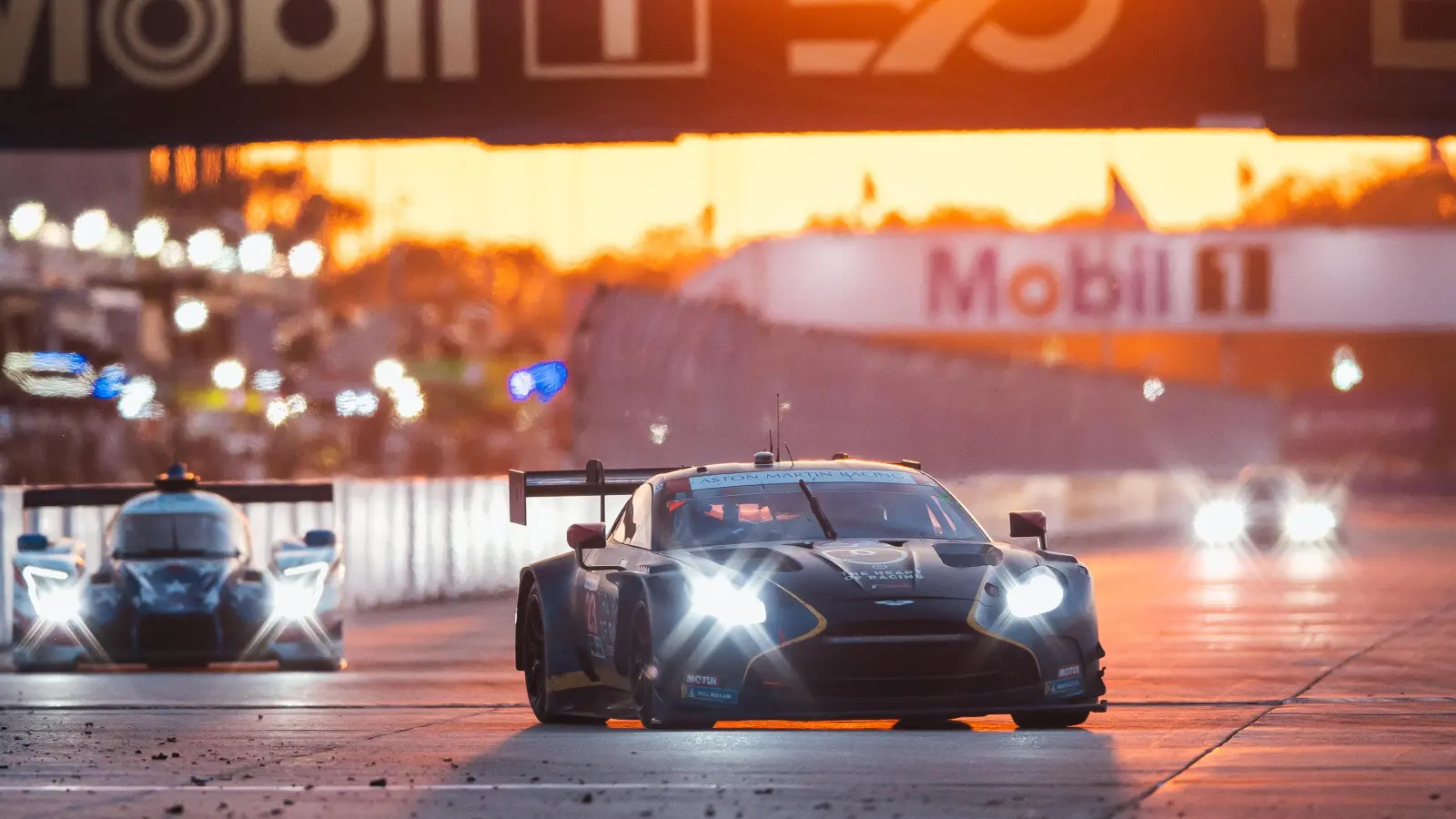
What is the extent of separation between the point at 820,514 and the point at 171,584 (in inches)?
246

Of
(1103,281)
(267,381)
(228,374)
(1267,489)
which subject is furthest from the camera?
(1103,281)

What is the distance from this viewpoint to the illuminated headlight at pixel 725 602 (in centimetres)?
1184

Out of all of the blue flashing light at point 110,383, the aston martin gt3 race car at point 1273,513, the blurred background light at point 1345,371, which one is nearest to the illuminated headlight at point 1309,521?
the aston martin gt3 race car at point 1273,513

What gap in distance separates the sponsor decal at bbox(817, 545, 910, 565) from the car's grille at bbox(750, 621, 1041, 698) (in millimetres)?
402

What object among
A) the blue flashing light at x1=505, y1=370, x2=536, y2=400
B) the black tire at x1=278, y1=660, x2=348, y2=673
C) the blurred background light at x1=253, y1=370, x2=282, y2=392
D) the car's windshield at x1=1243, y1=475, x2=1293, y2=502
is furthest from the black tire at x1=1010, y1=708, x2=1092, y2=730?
the blurred background light at x1=253, y1=370, x2=282, y2=392

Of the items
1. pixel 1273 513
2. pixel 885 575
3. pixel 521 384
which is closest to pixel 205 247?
pixel 1273 513

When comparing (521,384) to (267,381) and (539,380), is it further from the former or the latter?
(267,381)

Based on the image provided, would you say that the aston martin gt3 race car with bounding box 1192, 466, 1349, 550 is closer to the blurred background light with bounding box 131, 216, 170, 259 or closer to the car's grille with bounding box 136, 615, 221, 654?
the car's grille with bounding box 136, 615, 221, 654

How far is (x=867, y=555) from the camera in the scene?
40.0ft

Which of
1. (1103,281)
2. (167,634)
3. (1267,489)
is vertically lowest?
(1267,489)

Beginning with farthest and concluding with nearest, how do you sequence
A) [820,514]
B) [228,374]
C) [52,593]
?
[228,374] < [52,593] < [820,514]

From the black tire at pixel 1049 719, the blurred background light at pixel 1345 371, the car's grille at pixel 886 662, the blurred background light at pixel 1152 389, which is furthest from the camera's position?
the blurred background light at pixel 1345 371

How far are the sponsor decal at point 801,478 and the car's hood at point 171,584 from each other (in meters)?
5.39

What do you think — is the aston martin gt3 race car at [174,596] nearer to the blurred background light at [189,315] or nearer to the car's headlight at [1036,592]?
the car's headlight at [1036,592]
